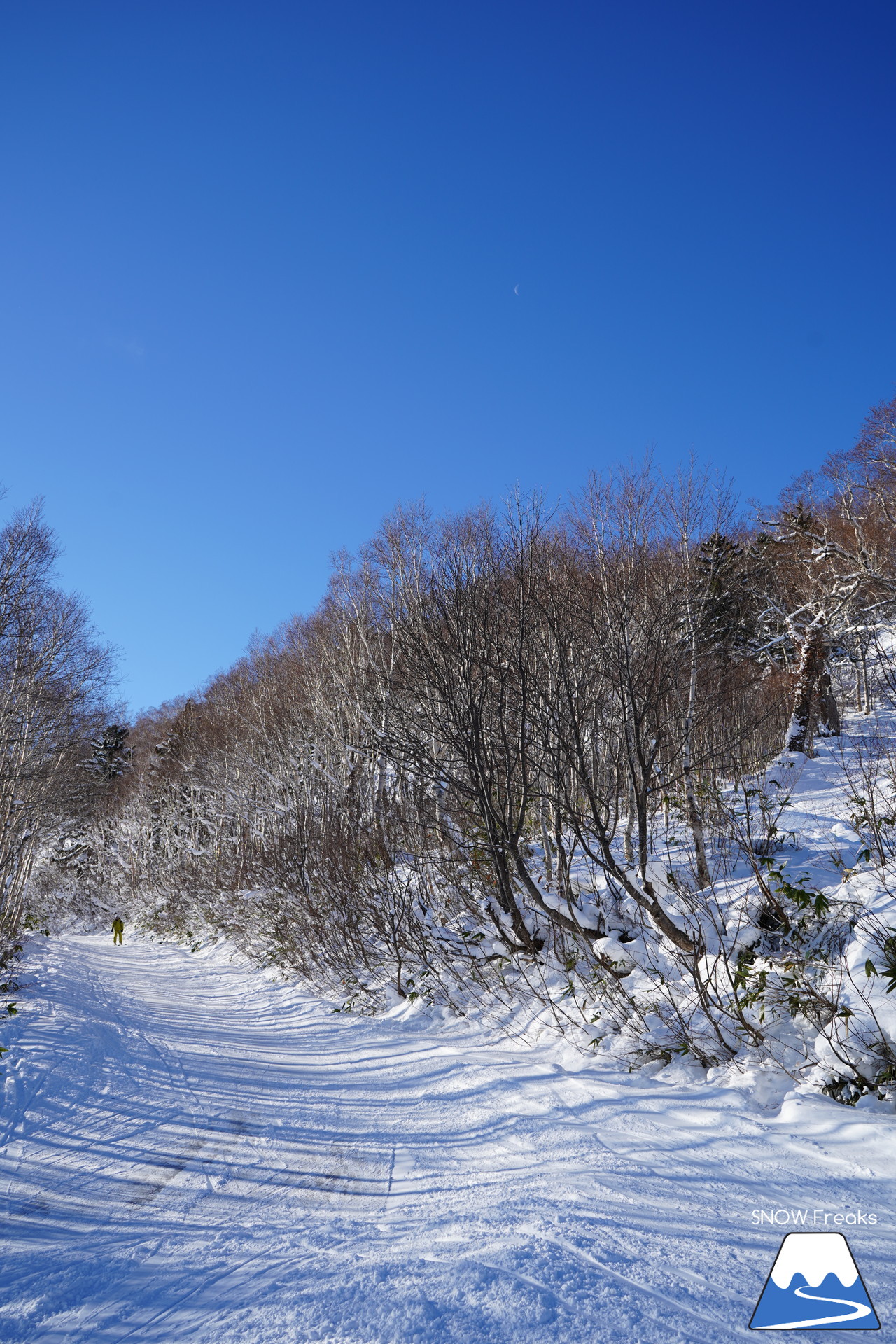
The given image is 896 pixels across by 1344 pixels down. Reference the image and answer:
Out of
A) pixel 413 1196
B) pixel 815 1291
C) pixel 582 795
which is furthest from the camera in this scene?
pixel 582 795

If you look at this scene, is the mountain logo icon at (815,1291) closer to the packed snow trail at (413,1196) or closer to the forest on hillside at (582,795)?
the packed snow trail at (413,1196)

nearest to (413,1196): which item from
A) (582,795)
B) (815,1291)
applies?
(815,1291)

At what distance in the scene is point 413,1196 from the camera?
3.91 m

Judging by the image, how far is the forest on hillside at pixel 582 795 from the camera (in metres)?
5.17

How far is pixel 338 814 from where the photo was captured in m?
12.9

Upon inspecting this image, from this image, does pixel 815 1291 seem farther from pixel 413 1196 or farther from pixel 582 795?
pixel 582 795

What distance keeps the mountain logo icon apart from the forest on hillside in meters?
1.40

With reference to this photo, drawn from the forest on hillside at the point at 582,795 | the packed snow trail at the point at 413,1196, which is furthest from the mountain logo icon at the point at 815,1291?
the forest on hillside at the point at 582,795

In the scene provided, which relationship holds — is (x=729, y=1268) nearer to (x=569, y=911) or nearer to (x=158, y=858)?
(x=569, y=911)

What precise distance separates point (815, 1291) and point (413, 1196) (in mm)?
2149

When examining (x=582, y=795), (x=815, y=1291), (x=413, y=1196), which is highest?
(x=582, y=795)

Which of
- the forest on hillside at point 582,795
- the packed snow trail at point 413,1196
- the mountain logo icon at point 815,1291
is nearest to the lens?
the mountain logo icon at point 815,1291

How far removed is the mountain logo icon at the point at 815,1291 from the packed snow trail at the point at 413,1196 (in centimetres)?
6

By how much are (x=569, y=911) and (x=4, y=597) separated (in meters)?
13.5
